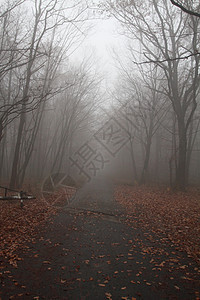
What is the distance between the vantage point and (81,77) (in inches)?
664

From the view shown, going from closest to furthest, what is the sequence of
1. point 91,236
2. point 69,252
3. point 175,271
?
1. point 175,271
2. point 69,252
3. point 91,236

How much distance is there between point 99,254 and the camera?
470 centimetres

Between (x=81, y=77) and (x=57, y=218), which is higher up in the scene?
(x=81, y=77)

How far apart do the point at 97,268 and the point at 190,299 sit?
1.61m

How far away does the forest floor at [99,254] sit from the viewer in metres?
3.39

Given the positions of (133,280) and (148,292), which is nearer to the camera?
(148,292)

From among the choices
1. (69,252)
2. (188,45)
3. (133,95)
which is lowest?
(69,252)

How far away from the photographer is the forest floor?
339cm

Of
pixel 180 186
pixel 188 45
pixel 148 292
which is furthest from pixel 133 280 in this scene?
A: pixel 188 45

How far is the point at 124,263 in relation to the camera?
4281mm

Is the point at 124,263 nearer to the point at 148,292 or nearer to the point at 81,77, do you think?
the point at 148,292

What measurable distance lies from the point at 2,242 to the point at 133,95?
685 inches

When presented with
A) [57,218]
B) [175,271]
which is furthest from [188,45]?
[175,271]

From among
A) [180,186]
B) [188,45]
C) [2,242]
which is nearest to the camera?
[2,242]
